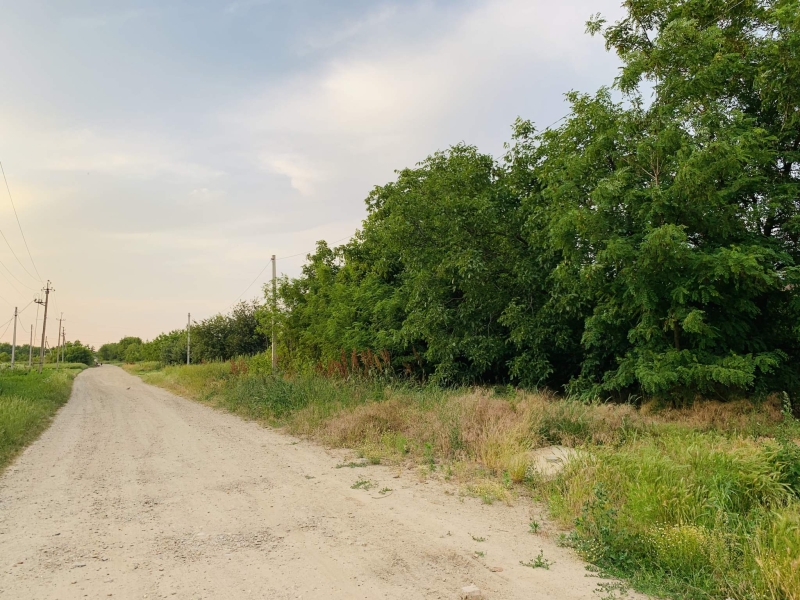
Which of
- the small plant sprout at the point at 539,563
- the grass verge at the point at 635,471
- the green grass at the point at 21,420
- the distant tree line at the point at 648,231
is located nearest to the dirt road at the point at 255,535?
the small plant sprout at the point at 539,563

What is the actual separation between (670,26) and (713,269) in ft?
19.1

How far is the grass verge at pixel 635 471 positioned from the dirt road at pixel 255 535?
51 cm

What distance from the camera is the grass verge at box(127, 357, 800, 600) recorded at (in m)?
4.00

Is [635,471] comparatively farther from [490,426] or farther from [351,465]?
[351,465]

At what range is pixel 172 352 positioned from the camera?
215 feet

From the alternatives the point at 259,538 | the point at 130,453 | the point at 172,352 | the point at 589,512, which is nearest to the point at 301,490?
the point at 259,538

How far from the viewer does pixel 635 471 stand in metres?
5.59

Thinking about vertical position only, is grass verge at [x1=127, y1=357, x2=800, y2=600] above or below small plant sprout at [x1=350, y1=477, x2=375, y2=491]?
above

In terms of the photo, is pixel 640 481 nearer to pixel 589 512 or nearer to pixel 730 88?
pixel 589 512

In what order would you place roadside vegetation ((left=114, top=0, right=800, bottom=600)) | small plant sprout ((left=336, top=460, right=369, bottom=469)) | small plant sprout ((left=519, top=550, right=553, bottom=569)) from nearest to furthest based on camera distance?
small plant sprout ((left=519, top=550, right=553, bottom=569)), roadside vegetation ((left=114, top=0, right=800, bottom=600)), small plant sprout ((left=336, top=460, right=369, bottom=469))

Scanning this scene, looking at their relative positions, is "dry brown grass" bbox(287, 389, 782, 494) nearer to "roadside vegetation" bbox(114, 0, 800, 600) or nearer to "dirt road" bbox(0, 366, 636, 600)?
"roadside vegetation" bbox(114, 0, 800, 600)

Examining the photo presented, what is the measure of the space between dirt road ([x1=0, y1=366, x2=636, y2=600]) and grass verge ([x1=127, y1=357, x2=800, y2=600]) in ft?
1.68

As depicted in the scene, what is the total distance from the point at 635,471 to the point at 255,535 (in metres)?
4.12

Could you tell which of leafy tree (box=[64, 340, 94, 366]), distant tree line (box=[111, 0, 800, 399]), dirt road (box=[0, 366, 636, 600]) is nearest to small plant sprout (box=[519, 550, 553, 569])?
dirt road (box=[0, 366, 636, 600])
